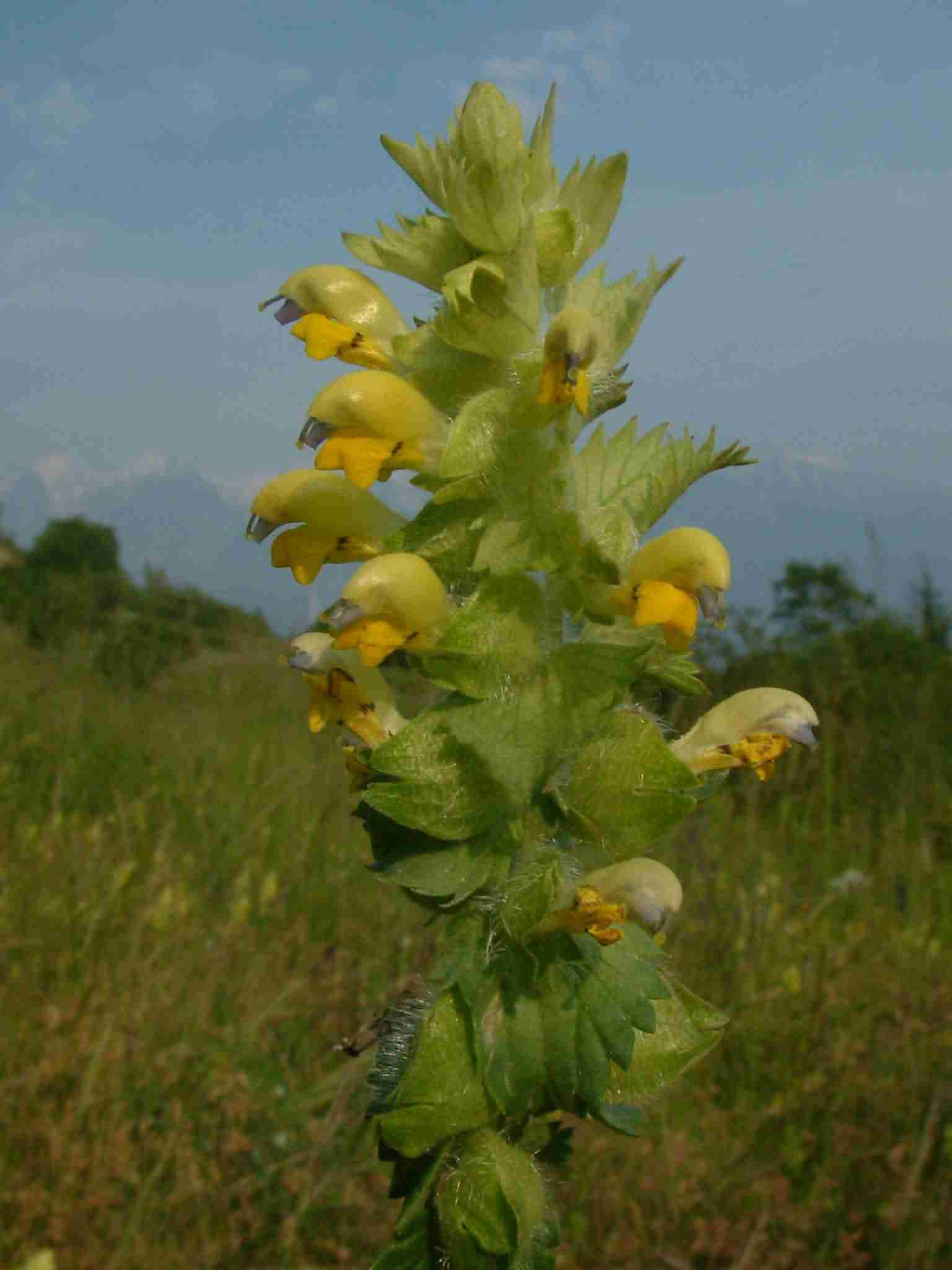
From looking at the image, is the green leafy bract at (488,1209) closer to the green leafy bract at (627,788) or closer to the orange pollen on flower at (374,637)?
the green leafy bract at (627,788)

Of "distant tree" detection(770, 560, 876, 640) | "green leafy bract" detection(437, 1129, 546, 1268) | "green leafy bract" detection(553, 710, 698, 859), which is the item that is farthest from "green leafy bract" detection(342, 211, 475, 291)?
"distant tree" detection(770, 560, 876, 640)

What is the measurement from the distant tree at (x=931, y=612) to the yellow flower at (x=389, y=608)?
7814mm

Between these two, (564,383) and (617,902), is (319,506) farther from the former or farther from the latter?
(617,902)

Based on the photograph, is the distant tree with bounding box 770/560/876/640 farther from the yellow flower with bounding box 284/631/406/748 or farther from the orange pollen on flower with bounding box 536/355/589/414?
the orange pollen on flower with bounding box 536/355/589/414

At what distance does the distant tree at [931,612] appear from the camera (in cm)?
864

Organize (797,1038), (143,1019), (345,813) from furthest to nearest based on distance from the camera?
(345,813) → (797,1038) → (143,1019)

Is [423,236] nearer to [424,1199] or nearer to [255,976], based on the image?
[424,1199]

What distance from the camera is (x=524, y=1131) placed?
134 centimetres

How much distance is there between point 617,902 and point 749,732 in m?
0.37

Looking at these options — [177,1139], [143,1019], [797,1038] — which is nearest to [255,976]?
[143,1019]

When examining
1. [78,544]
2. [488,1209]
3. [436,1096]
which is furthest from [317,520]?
[78,544]

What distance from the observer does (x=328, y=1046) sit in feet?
13.5

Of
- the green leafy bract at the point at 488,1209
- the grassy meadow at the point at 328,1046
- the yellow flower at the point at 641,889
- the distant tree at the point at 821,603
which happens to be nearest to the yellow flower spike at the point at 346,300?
the yellow flower at the point at 641,889

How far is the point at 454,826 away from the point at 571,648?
0.87 feet
